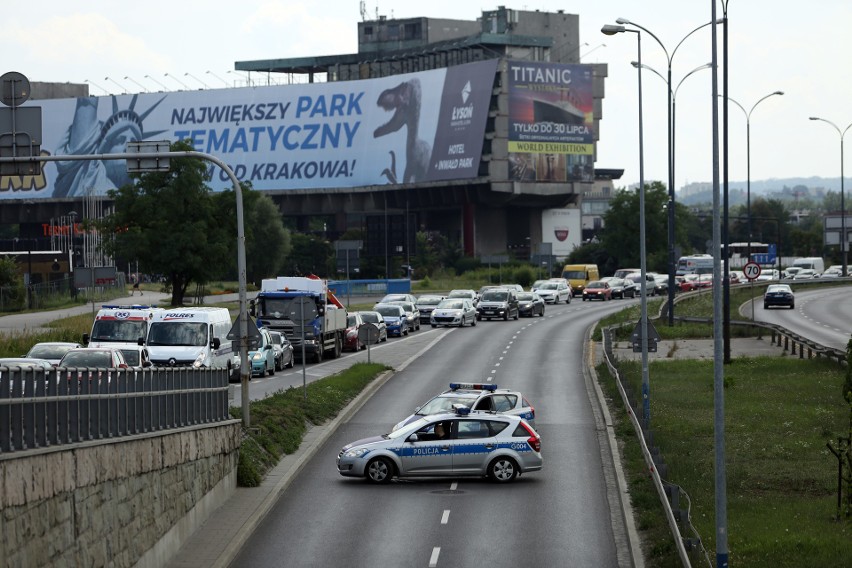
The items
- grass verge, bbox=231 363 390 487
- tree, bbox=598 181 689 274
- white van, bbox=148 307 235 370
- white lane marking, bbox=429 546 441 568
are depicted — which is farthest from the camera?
tree, bbox=598 181 689 274

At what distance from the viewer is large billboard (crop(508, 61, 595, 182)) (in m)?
137

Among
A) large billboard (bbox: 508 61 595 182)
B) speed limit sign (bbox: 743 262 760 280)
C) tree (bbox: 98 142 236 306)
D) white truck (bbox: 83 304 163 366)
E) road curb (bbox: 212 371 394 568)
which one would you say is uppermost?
large billboard (bbox: 508 61 595 182)

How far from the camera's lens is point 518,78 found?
136250 millimetres

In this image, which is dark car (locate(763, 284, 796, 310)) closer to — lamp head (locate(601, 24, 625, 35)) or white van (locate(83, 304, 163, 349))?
white van (locate(83, 304, 163, 349))

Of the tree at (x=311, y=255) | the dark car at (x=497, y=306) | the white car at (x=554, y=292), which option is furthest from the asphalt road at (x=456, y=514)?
the tree at (x=311, y=255)

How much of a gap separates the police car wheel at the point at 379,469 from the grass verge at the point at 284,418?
234 cm

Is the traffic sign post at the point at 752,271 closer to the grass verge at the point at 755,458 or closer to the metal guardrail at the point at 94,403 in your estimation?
the grass verge at the point at 755,458

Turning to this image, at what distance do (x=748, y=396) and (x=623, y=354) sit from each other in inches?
671

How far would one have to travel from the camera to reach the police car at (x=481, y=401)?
1264 inches

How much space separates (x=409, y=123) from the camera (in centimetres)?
13975

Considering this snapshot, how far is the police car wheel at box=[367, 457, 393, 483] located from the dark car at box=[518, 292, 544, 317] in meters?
55.9

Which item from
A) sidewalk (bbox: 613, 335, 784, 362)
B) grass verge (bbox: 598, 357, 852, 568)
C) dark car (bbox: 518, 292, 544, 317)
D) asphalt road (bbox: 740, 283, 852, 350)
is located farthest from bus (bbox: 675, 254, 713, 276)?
grass verge (bbox: 598, 357, 852, 568)

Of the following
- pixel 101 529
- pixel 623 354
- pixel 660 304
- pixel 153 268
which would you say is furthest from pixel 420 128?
pixel 101 529

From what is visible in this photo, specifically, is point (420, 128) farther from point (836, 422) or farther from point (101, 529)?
point (101, 529)
